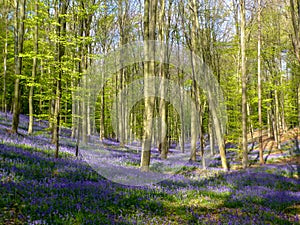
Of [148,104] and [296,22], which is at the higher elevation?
[296,22]

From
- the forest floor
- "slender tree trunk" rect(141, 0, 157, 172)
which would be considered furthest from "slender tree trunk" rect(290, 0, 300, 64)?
"slender tree trunk" rect(141, 0, 157, 172)

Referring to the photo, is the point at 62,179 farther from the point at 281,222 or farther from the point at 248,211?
the point at 281,222

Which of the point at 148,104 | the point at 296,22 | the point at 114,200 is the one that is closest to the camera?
the point at 114,200

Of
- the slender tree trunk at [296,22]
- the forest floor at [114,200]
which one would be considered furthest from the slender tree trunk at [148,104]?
the slender tree trunk at [296,22]

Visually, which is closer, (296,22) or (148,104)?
(296,22)

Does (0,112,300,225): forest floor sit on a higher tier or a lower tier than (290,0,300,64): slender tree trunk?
lower

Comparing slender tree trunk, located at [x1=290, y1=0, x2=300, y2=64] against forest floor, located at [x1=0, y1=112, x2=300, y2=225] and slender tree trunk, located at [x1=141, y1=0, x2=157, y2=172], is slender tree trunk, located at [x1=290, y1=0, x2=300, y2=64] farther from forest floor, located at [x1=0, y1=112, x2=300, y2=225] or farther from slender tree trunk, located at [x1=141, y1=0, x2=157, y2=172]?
slender tree trunk, located at [x1=141, y1=0, x2=157, y2=172]

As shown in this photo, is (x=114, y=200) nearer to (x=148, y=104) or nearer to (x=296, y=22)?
(x=148, y=104)

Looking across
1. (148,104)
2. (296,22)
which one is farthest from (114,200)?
(296,22)

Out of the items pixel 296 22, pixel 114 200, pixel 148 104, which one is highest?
pixel 296 22

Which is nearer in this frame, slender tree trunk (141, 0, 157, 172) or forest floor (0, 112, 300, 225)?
forest floor (0, 112, 300, 225)

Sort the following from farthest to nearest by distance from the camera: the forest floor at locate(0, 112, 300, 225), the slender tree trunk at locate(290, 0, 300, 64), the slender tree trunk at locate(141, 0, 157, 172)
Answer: the slender tree trunk at locate(141, 0, 157, 172) < the slender tree trunk at locate(290, 0, 300, 64) < the forest floor at locate(0, 112, 300, 225)

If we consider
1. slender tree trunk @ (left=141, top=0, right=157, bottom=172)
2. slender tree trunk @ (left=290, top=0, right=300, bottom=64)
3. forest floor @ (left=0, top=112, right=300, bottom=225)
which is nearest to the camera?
forest floor @ (left=0, top=112, right=300, bottom=225)

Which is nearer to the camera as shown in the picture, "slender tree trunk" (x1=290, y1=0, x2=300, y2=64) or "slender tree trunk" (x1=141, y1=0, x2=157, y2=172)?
"slender tree trunk" (x1=290, y1=0, x2=300, y2=64)
